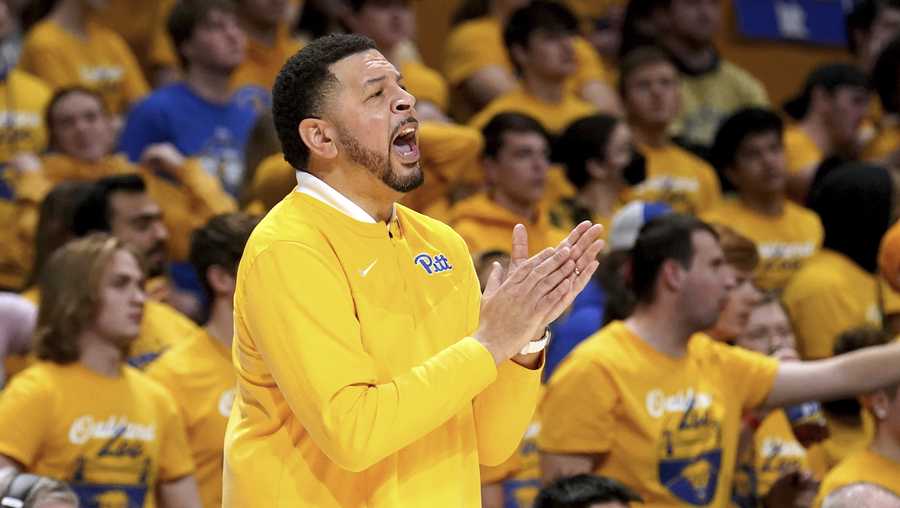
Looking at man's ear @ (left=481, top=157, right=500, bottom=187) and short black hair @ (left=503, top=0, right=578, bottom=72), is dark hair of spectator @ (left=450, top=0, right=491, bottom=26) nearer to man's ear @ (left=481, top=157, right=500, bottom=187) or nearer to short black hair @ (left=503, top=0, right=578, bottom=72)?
short black hair @ (left=503, top=0, right=578, bottom=72)

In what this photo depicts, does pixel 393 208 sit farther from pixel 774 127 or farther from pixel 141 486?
pixel 774 127

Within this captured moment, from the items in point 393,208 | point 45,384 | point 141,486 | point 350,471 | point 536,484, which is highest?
point 393,208

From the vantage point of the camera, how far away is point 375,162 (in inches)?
118

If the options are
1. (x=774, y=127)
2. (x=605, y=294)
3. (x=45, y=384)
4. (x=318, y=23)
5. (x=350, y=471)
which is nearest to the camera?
(x=350, y=471)

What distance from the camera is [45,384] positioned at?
15.5ft

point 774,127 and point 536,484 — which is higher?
point 774,127

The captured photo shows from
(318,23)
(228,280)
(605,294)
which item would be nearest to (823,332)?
(605,294)

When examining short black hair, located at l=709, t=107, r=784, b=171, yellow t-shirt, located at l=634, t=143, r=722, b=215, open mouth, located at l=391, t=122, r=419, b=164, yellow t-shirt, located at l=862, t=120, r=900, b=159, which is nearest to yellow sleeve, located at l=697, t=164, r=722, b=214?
yellow t-shirt, located at l=634, t=143, r=722, b=215

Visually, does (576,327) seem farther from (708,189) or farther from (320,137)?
(320,137)

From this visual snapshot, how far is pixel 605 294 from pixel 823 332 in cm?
95

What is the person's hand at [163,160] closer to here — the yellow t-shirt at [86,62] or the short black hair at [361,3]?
the yellow t-shirt at [86,62]

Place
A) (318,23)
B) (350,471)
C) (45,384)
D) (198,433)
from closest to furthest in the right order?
(350,471) → (45,384) → (198,433) → (318,23)

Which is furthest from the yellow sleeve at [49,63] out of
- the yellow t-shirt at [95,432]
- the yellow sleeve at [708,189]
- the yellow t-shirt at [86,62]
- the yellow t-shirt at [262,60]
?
the yellow t-shirt at [95,432]

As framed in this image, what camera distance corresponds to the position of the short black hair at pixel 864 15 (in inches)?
364
